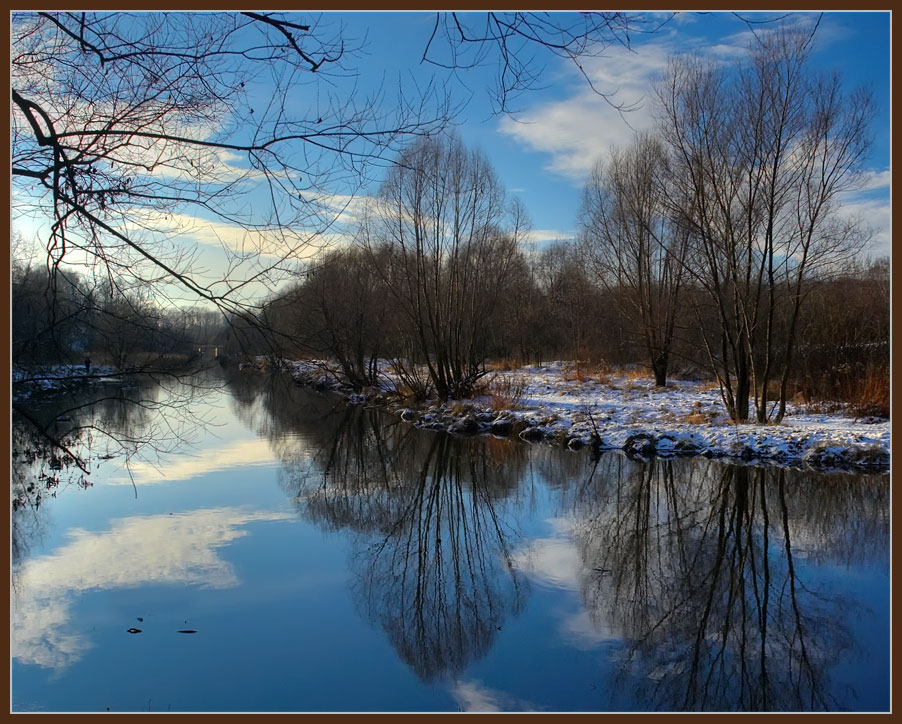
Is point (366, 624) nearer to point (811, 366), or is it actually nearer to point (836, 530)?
point (836, 530)

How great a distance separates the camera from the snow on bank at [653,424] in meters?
11.9

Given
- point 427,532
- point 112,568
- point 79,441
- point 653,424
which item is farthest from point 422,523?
point 79,441

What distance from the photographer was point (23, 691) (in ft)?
16.3

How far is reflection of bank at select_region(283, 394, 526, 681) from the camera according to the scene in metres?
5.90

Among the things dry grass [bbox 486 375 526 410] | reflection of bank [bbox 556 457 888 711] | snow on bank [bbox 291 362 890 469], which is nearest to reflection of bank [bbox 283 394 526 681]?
reflection of bank [bbox 556 457 888 711]

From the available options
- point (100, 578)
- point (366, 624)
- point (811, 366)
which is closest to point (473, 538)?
point (366, 624)

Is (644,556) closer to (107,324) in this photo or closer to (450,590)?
(450,590)

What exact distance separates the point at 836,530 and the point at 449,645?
534 cm

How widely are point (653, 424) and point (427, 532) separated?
25.8ft

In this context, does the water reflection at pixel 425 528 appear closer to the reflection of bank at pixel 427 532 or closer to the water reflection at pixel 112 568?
the reflection of bank at pixel 427 532

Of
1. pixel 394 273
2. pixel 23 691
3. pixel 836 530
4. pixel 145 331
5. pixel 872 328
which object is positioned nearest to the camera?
pixel 145 331

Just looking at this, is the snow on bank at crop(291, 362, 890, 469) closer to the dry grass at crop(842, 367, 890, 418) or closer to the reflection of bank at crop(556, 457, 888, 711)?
the dry grass at crop(842, 367, 890, 418)

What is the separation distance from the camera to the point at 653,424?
1498 centimetres

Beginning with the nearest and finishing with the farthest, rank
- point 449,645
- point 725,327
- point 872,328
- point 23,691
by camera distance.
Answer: point 23,691 → point 449,645 → point 725,327 → point 872,328
